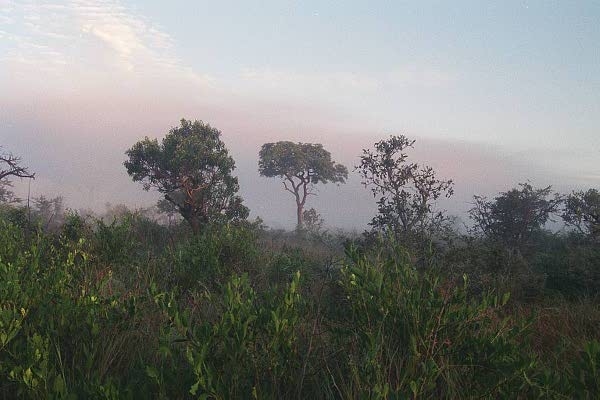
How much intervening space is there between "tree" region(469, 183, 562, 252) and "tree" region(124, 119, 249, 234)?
11.4 m

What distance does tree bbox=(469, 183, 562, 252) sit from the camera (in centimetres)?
2048

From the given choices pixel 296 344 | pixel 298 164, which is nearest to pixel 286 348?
pixel 296 344

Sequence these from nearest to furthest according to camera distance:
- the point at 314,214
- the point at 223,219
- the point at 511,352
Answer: the point at 511,352 → the point at 223,219 → the point at 314,214

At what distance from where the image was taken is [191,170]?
20.1 metres

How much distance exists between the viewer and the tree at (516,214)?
Result: 67.2 feet

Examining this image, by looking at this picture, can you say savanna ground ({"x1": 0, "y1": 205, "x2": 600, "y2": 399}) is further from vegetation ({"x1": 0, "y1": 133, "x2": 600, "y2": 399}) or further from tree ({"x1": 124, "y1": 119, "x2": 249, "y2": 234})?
tree ({"x1": 124, "y1": 119, "x2": 249, "y2": 234})

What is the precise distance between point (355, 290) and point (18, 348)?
3222 mm

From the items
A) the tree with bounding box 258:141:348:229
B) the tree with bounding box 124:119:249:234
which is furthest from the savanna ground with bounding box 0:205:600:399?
the tree with bounding box 258:141:348:229

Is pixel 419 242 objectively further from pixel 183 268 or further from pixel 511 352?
pixel 511 352

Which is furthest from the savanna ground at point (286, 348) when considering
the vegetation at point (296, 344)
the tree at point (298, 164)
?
the tree at point (298, 164)

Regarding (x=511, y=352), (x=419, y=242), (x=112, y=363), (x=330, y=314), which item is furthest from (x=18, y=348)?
(x=419, y=242)

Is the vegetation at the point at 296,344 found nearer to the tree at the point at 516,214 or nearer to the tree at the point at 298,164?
the tree at the point at 516,214

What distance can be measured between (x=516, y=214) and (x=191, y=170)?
16.3 meters

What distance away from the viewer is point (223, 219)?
1808cm
